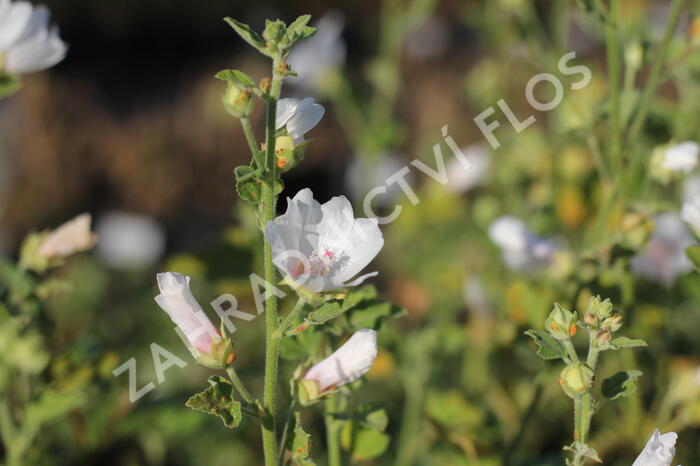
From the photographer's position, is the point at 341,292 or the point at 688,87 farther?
the point at 688,87

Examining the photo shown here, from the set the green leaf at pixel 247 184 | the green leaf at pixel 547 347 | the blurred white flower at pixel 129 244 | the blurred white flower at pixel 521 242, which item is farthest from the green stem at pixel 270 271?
the blurred white flower at pixel 129 244

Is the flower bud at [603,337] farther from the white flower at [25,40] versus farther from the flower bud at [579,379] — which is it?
the white flower at [25,40]

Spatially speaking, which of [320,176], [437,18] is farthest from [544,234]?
[437,18]

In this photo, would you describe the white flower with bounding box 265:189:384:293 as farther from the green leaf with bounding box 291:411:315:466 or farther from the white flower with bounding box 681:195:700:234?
the white flower with bounding box 681:195:700:234

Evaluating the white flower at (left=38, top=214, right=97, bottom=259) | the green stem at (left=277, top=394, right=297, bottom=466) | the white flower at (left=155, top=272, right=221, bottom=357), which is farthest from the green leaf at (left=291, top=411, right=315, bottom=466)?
the white flower at (left=38, top=214, right=97, bottom=259)

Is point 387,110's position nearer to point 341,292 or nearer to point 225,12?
point 341,292
